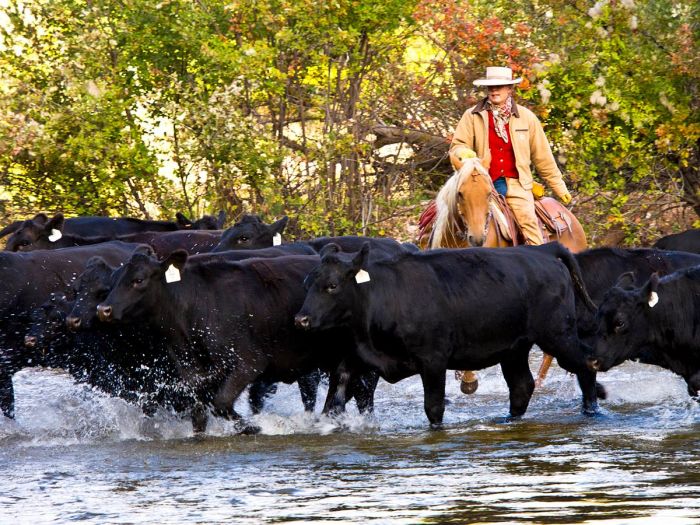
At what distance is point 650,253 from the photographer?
12.7 m

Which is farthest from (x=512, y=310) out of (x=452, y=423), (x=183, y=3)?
(x=183, y=3)

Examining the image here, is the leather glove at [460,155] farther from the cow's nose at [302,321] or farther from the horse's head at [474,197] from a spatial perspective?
the cow's nose at [302,321]

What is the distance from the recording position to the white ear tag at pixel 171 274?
34.1 feet

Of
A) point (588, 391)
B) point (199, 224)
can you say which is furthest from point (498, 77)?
point (199, 224)

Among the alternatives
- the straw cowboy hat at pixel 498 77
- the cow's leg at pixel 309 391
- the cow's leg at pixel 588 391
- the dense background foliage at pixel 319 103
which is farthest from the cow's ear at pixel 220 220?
the cow's leg at pixel 588 391

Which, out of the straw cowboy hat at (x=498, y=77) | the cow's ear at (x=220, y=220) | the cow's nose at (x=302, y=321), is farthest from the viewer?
the cow's ear at (x=220, y=220)

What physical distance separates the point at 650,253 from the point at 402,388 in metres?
2.62

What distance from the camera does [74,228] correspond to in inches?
671

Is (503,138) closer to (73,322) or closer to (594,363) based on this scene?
(594,363)

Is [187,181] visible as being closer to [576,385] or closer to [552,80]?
[552,80]

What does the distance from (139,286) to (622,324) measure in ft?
11.7

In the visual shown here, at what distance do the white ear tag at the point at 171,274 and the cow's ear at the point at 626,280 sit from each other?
3529 mm

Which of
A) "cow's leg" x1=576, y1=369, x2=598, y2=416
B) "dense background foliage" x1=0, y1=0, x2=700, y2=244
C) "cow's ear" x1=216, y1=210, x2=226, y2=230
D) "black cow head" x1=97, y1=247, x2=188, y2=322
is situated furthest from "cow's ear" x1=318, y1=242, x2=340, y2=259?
"dense background foliage" x1=0, y1=0, x2=700, y2=244

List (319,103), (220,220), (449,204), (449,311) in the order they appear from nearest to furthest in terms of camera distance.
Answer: (449,311) → (449,204) → (220,220) → (319,103)
